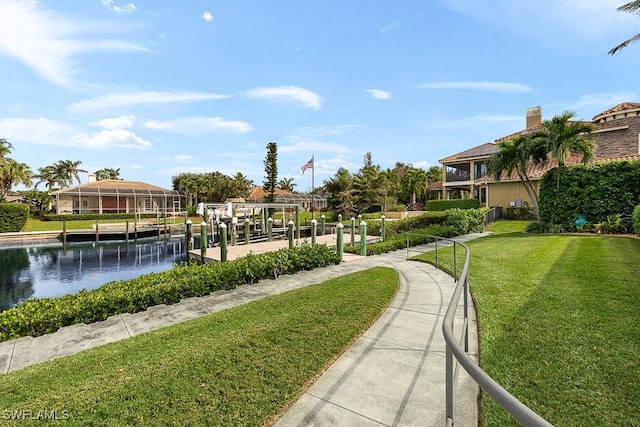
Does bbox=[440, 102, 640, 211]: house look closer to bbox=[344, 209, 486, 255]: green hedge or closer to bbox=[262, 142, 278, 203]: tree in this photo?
bbox=[344, 209, 486, 255]: green hedge

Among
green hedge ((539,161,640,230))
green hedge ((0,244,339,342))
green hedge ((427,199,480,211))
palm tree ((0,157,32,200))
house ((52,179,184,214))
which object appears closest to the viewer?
green hedge ((0,244,339,342))

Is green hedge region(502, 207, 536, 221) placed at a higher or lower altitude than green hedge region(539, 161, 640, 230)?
lower

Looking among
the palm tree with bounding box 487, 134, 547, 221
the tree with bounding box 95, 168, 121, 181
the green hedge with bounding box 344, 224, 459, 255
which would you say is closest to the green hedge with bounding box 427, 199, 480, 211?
the palm tree with bounding box 487, 134, 547, 221

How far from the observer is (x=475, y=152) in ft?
99.5

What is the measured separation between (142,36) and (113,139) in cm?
1945

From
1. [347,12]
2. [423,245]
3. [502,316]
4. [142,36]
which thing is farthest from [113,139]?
[502,316]

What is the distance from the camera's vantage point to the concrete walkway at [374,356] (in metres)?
2.84

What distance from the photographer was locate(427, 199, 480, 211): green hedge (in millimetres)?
26859

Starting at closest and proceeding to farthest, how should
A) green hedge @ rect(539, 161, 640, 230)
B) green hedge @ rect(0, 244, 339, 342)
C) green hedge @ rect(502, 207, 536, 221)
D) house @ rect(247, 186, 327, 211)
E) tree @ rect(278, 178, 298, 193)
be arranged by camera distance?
green hedge @ rect(0, 244, 339, 342) < green hedge @ rect(539, 161, 640, 230) < green hedge @ rect(502, 207, 536, 221) < house @ rect(247, 186, 327, 211) < tree @ rect(278, 178, 298, 193)

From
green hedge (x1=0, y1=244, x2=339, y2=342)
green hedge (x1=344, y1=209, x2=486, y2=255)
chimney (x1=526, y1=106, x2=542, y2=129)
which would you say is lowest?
green hedge (x1=0, y1=244, x2=339, y2=342)

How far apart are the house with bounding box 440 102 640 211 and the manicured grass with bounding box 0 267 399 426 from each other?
1852cm

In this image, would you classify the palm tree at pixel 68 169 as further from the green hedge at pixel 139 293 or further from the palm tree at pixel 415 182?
the green hedge at pixel 139 293

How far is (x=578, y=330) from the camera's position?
13.4 feet

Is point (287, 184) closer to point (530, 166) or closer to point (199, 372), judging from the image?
point (530, 166)
